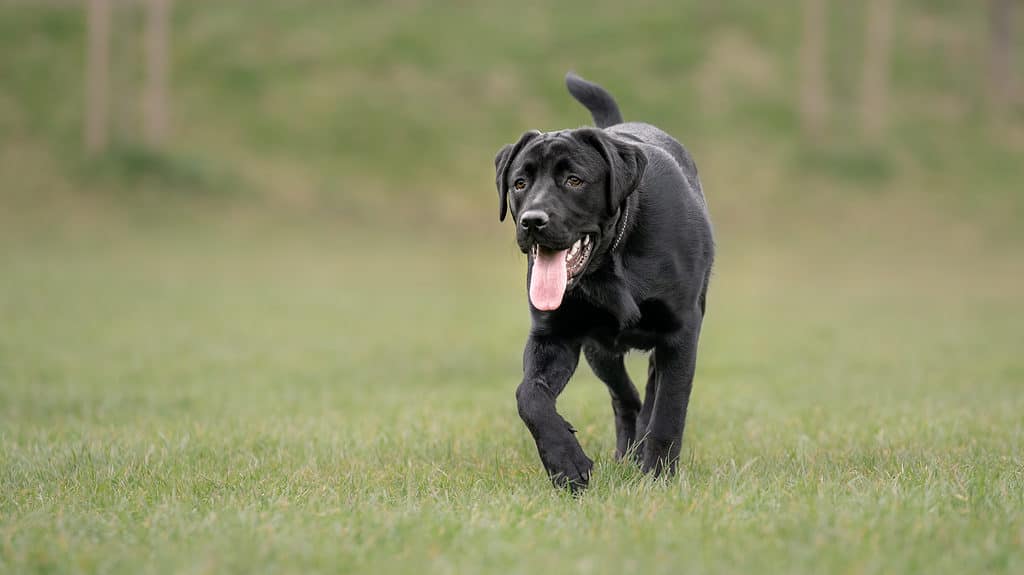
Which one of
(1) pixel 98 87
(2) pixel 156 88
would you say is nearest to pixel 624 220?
(1) pixel 98 87

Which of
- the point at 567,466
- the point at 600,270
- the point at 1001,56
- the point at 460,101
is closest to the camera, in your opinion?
the point at 567,466

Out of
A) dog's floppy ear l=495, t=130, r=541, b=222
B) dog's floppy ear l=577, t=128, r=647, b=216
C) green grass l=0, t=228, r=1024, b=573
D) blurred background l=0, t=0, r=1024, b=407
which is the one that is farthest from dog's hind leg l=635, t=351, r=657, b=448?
blurred background l=0, t=0, r=1024, b=407

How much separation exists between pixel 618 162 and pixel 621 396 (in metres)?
1.37

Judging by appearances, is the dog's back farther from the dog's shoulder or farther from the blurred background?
the blurred background

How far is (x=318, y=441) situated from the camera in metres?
5.84

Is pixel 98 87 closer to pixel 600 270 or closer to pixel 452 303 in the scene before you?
pixel 452 303

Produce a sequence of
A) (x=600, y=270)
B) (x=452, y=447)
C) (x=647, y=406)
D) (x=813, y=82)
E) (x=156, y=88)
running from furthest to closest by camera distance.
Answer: (x=813, y=82)
(x=156, y=88)
(x=452, y=447)
(x=647, y=406)
(x=600, y=270)

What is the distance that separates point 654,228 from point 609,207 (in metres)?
0.32

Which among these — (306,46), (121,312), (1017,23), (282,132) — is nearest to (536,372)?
(121,312)

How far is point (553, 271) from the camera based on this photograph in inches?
179

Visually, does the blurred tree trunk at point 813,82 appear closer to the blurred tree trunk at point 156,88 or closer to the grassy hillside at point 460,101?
the grassy hillside at point 460,101

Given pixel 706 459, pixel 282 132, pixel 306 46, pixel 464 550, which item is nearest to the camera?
pixel 464 550

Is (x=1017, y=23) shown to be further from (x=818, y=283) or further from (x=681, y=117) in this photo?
(x=818, y=283)

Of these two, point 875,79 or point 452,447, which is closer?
point 452,447
